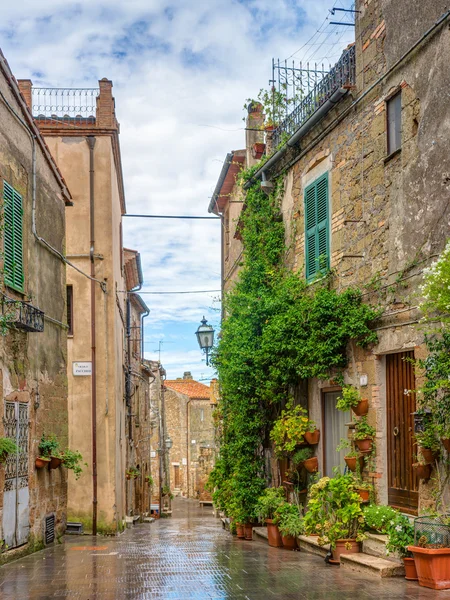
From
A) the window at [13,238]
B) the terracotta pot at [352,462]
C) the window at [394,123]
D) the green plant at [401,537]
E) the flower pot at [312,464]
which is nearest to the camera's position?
the green plant at [401,537]

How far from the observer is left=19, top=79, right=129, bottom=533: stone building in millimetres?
18422

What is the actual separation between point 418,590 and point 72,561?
16.9ft

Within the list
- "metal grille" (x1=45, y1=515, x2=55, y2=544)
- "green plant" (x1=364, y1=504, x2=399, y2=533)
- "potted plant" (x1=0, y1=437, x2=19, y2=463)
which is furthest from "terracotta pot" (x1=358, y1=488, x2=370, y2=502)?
"metal grille" (x1=45, y1=515, x2=55, y2=544)

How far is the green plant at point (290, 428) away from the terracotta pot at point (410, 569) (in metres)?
4.56

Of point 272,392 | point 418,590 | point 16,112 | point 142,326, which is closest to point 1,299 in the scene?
point 16,112

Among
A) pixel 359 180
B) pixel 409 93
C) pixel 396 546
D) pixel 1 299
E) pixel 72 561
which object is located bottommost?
pixel 72 561

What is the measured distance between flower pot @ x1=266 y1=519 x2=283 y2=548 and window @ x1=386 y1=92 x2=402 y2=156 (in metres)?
6.09

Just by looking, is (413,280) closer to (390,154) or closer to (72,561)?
(390,154)

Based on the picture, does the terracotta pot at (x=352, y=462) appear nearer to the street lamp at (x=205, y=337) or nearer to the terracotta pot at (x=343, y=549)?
the terracotta pot at (x=343, y=549)

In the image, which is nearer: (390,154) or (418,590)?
(418,590)

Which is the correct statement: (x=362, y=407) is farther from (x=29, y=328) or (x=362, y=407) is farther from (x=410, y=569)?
(x=29, y=328)

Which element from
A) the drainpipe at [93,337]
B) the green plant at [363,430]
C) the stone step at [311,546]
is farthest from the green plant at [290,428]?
the drainpipe at [93,337]

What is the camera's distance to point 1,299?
10391 millimetres

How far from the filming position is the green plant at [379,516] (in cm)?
930
